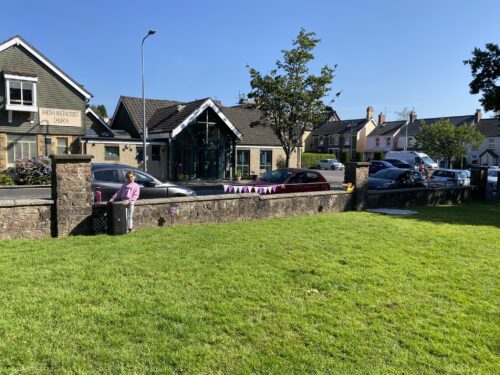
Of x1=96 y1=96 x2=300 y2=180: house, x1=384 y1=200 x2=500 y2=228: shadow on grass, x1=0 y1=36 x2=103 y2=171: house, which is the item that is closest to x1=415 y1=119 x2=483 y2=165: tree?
x1=96 y1=96 x2=300 y2=180: house

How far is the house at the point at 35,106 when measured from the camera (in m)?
23.8

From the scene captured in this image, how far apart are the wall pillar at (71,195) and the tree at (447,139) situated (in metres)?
47.7

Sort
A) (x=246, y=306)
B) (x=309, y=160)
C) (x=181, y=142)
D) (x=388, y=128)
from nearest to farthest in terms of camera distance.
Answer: (x=246, y=306) < (x=181, y=142) < (x=309, y=160) < (x=388, y=128)

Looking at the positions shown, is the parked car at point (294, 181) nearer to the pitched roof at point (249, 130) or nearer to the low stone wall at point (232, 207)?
the low stone wall at point (232, 207)

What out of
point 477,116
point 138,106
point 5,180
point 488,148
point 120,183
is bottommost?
point 5,180

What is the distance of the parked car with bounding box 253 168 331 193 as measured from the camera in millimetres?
13664

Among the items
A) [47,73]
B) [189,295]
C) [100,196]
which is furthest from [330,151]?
[189,295]

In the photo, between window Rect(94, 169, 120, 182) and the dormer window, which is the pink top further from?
the dormer window

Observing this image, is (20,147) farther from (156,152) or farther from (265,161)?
(265,161)

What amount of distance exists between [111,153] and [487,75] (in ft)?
75.2

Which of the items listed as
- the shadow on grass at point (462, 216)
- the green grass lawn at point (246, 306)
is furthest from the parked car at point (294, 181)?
the green grass lawn at point (246, 306)

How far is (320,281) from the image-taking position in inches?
219

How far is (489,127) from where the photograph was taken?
193 ft

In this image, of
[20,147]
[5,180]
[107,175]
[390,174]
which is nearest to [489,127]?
[390,174]
